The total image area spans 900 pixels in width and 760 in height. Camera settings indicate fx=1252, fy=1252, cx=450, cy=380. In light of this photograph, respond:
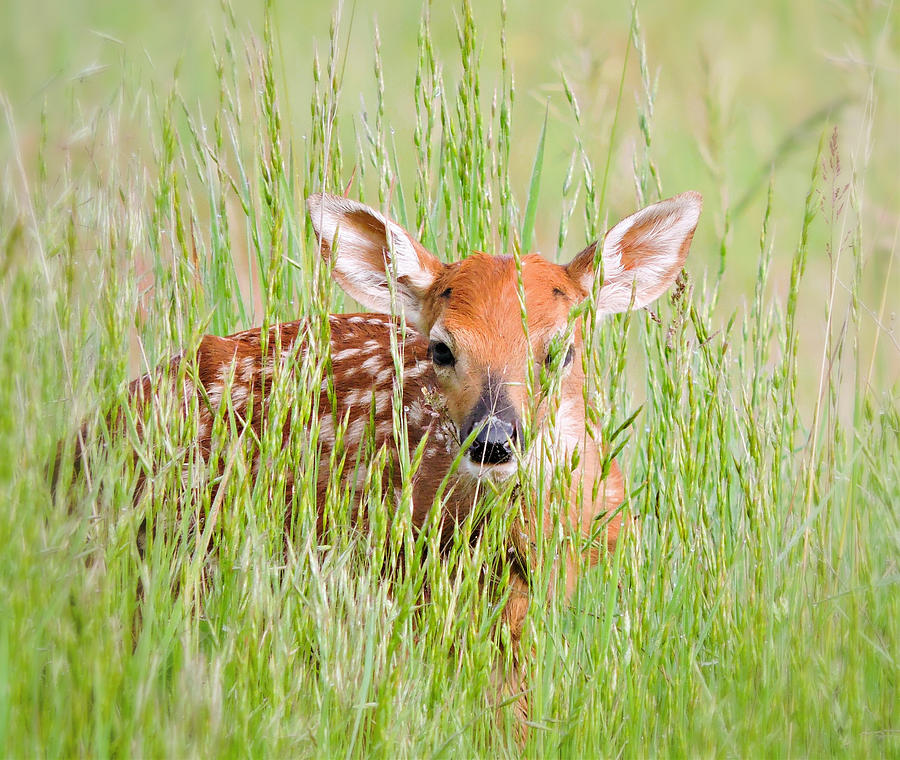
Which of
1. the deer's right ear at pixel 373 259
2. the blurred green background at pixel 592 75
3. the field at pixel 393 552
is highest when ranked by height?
the blurred green background at pixel 592 75

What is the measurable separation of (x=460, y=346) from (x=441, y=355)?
0.38 feet

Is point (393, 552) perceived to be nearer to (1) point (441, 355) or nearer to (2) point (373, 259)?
(1) point (441, 355)

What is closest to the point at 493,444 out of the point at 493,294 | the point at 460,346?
the point at 460,346

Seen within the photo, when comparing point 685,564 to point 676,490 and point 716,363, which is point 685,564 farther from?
point 716,363

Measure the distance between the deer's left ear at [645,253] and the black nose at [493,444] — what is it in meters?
0.65

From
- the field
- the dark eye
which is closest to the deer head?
the dark eye

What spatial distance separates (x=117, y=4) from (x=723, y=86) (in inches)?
311

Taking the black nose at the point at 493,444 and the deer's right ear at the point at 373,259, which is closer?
the black nose at the point at 493,444

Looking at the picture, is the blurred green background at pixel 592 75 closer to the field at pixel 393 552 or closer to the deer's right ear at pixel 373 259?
the deer's right ear at pixel 373 259

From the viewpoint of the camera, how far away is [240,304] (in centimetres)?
426

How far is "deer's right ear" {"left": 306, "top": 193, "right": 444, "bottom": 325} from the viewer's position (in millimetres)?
3732

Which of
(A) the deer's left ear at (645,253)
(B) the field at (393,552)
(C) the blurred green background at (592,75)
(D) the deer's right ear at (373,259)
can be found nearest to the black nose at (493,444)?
(B) the field at (393,552)

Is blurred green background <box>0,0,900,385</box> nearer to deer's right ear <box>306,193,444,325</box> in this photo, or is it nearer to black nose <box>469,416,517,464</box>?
deer's right ear <box>306,193,444,325</box>

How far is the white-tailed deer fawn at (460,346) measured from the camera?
3.37 metres
